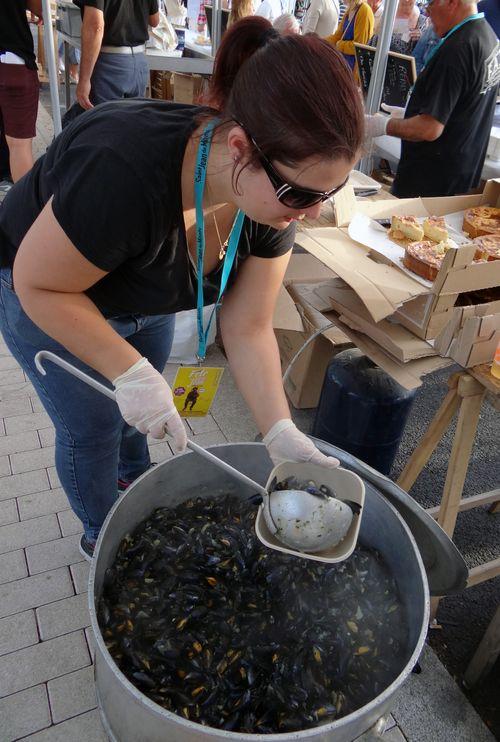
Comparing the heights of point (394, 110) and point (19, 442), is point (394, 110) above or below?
above

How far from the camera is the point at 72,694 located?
1.70 metres

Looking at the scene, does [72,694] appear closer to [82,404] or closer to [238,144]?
[82,404]

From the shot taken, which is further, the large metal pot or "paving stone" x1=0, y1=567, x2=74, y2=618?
"paving stone" x1=0, y1=567, x2=74, y2=618

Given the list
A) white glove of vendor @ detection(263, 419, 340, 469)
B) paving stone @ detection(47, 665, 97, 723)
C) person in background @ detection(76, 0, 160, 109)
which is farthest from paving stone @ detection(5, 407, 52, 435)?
person in background @ detection(76, 0, 160, 109)

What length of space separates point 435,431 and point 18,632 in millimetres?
1583

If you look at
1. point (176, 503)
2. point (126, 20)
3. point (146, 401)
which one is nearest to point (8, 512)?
point (176, 503)

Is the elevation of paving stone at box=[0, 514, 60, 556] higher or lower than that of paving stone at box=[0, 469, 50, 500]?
lower

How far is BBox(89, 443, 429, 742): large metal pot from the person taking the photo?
0.89 metres

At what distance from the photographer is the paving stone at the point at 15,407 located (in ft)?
8.87

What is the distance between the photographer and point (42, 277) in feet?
3.76

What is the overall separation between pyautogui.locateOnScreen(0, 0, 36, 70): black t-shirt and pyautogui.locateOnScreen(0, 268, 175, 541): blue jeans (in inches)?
122

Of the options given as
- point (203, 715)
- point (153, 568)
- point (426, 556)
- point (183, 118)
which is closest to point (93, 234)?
point (183, 118)

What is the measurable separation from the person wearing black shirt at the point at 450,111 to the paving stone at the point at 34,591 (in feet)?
8.62

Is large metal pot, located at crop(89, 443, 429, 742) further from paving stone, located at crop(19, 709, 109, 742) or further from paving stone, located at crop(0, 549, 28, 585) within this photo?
paving stone, located at crop(0, 549, 28, 585)
